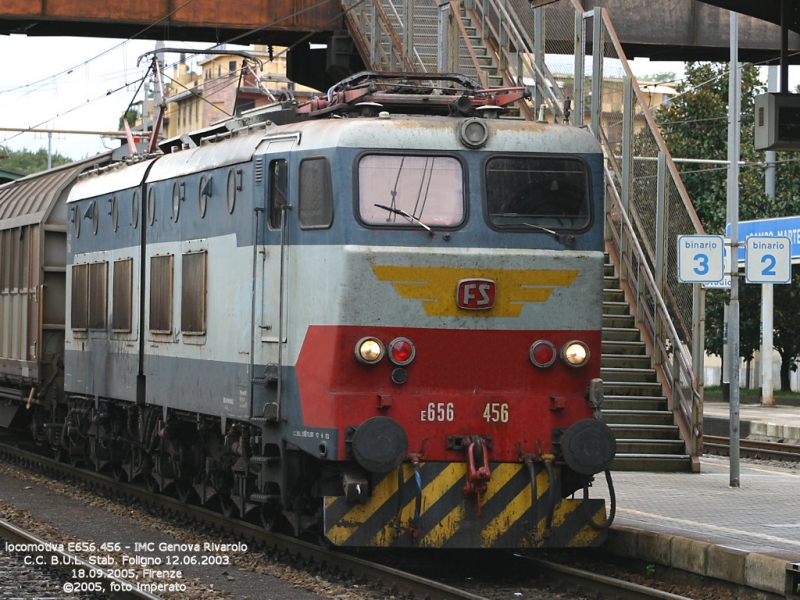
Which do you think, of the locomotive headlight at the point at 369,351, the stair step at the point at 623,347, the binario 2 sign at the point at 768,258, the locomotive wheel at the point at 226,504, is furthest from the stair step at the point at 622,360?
the locomotive headlight at the point at 369,351

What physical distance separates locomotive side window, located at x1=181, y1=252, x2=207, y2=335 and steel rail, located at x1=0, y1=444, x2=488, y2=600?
5.90 feet

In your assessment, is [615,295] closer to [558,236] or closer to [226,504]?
[226,504]

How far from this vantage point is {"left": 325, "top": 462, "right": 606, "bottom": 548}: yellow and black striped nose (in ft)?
33.2

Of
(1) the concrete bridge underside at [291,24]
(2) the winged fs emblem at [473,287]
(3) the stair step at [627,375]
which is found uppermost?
(1) the concrete bridge underside at [291,24]

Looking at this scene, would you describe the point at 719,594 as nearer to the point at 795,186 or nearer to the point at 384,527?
the point at 384,527

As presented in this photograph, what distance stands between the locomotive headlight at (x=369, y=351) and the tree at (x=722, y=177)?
24.5m

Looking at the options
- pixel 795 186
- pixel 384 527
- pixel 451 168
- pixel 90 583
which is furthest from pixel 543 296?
pixel 795 186

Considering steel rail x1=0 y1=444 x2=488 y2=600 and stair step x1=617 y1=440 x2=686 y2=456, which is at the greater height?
stair step x1=617 y1=440 x2=686 y2=456

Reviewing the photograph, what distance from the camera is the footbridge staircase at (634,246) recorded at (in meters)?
16.1

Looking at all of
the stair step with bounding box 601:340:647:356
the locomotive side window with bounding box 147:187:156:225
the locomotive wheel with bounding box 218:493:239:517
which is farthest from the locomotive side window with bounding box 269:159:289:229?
the stair step with bounding box 601:340:647:356

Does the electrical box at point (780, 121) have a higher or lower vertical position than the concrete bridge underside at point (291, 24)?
lower

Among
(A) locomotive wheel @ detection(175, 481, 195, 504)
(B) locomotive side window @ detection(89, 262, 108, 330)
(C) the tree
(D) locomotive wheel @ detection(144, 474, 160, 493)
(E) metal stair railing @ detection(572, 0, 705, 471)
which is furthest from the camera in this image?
(C) the tree

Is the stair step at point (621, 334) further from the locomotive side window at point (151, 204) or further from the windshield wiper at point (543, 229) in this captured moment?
the windshield wiper at point (543, 229)

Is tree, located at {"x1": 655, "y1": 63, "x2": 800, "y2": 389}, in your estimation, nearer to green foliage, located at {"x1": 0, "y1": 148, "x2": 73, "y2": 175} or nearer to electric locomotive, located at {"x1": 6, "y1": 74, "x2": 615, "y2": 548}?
electric locomotive, located at {"x1": 6, "y1": 74, "x2": 615, "y2": 548}
